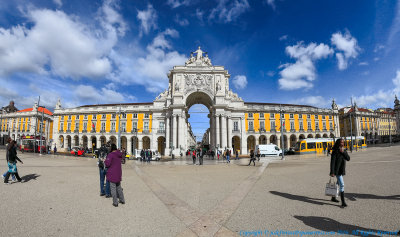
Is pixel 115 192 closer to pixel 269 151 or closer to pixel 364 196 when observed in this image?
pixel 364 196

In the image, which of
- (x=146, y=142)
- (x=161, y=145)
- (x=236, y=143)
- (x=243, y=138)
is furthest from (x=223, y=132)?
(x=146, y=142)

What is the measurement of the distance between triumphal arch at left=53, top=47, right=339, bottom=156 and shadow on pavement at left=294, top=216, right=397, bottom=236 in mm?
35692

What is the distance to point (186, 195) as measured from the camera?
6.72m

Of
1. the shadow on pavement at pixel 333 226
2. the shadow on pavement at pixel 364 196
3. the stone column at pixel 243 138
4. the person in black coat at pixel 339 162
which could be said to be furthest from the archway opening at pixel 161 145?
the shadow on pavement at pixel 333 226

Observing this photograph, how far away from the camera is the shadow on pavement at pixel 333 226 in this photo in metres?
3.66

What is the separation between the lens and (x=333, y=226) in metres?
4.00

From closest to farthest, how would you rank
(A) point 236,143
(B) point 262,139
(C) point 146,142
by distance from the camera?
(A) point 236,143, (C) point 146,142, (B) point 262,139

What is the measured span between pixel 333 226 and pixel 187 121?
45.1 metres

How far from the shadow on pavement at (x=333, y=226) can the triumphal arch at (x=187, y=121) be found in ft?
117

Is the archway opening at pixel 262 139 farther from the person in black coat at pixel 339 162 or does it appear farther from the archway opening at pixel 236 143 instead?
the person in black coat at pixel 339 162

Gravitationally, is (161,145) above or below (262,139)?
below

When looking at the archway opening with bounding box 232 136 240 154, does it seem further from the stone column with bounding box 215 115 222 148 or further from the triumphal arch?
the stone column with bounding box 215 115 222 148

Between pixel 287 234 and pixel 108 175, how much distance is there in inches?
186

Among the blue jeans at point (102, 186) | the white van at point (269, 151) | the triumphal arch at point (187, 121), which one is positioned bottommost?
the white van at point (269, 151)
